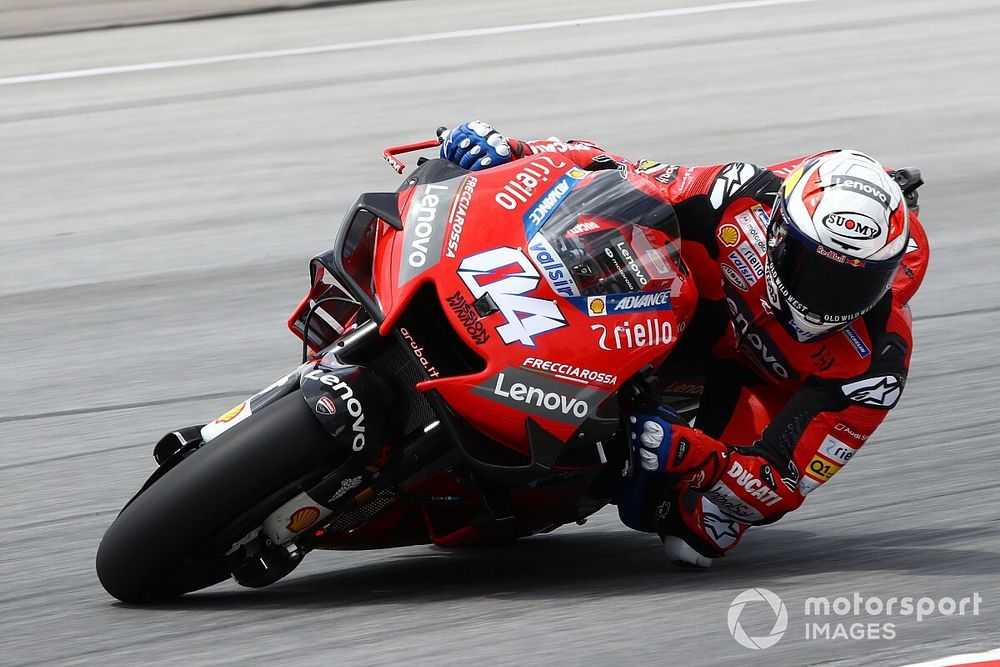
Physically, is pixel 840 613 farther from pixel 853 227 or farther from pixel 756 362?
pixel 853 227

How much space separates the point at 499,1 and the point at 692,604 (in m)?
11.1

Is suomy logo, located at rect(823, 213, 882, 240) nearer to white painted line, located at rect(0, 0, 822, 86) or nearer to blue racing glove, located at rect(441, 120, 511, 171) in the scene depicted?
blue racing glove, located at rect(441, 120, 511, 171)

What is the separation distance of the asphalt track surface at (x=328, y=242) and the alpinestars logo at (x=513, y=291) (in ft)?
2.49

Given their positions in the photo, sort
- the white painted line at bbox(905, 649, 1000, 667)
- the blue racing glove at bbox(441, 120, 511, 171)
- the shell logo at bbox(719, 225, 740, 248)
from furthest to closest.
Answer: the shell logo at bbox(719, 225, 740, 248) → the blue racing glove at bbox(441, 120, 511, 171) → the white painted line at bbox(905, 649, 1000, 667)

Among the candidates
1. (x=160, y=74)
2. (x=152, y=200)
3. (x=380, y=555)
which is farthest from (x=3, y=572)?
(x=160, y=74)

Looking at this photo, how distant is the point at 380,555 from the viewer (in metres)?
4.48

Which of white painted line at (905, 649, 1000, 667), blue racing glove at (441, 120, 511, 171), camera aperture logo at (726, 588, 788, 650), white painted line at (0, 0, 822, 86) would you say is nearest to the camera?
white painted line at (905, 649, 1000, 667)

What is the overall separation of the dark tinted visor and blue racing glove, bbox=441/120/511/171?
77cm

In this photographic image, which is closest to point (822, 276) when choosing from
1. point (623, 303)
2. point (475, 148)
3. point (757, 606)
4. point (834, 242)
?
point (834, 242)

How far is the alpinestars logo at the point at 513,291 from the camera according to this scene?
346 cm

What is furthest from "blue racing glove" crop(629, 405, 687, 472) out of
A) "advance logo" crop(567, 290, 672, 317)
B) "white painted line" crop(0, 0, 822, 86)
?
"white painted line" crop(0, 0, 822, 86)

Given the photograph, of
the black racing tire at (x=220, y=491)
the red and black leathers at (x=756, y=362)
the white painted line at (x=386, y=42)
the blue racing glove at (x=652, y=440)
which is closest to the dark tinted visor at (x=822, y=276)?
the red and black leathers at (x=756, y=362)

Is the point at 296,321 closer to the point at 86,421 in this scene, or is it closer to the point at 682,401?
the point at 682,401

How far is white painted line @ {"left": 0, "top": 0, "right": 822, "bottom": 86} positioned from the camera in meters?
11.6
